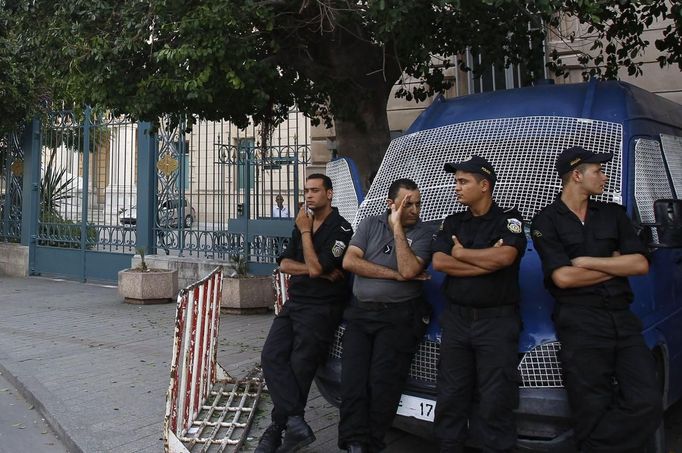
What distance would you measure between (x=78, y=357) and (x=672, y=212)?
6067 mm

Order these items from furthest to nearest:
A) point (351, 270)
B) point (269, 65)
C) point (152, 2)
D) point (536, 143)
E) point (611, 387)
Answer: point (269, 65) < point (152, 2) < point (536, 143) < point (351, 270) < point (611, 387)

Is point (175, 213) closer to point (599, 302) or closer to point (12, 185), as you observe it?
point (12, 185)

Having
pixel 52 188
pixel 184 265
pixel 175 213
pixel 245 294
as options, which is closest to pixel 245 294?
pixel 245 294

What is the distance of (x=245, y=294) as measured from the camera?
911cm

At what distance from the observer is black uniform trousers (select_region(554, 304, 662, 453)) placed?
3.08 metres

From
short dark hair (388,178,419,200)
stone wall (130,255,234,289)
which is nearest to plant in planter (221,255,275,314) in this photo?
stone wall (130,255,234,289)

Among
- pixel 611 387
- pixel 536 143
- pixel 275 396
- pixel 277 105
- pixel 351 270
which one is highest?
pixel 277 105

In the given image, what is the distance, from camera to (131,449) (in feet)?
14.0

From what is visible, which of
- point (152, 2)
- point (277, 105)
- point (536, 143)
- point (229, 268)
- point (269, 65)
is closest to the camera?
point (536, 143)

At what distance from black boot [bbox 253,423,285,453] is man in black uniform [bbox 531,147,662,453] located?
1.86 metres

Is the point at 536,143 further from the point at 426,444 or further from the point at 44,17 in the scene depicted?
the point at 44,17

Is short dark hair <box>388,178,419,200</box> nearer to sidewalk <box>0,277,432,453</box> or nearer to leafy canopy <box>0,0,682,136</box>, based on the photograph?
leafy canopy <box>0,0,682,136</box>

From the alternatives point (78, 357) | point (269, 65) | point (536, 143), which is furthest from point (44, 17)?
point (536, 143)

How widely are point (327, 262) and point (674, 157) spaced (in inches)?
107
